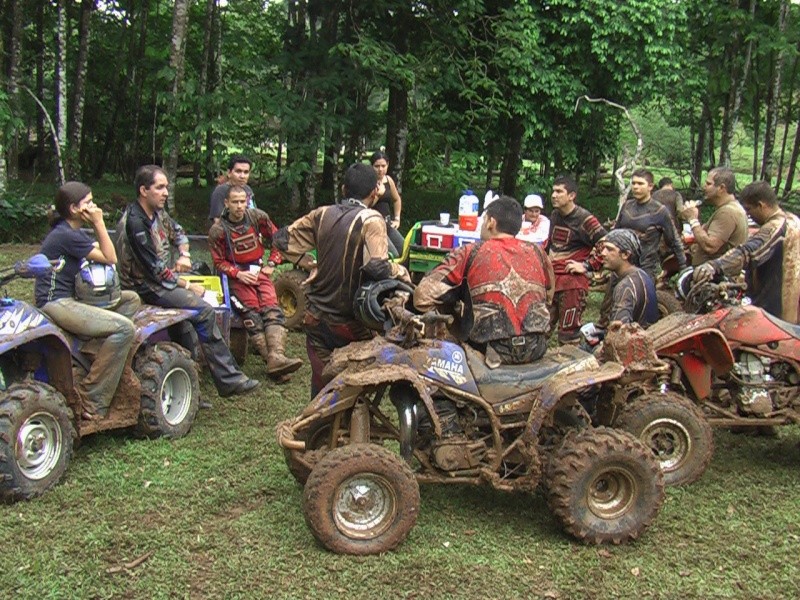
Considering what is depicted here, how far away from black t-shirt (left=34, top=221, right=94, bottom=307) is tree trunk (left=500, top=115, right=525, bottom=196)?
12.5 metres

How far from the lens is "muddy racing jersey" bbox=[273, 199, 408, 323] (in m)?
5.20

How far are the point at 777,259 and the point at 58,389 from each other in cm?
509

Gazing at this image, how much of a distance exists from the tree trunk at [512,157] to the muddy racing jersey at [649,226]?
9228mm

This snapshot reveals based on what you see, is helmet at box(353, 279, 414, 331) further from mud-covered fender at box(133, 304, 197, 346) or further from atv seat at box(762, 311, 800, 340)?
atv seat at box(762, 311, 800, 340)

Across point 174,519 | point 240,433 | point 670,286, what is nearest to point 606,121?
point 670,286

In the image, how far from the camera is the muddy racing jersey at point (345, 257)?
17.0 feet

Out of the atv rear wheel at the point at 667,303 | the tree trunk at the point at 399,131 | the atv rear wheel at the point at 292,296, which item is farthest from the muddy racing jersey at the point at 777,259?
the tree trunk at the point at 399,131

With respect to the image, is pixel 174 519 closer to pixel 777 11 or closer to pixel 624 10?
pixel 624 10

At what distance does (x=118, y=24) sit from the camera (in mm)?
20766

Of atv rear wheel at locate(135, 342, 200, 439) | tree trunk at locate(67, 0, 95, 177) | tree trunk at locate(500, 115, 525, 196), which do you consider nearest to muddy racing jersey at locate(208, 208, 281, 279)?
atv rear wheel at locate(135, 342, 200, 439)

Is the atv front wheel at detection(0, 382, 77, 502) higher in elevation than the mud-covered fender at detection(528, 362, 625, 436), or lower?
lower

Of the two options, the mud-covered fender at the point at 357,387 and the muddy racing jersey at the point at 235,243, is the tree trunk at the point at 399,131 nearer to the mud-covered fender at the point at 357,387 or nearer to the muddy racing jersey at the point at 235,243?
the muddy racing jersey at the point at 235,243

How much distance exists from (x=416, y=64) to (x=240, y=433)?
29.0 feet

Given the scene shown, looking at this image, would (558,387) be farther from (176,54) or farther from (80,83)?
(80,83)
